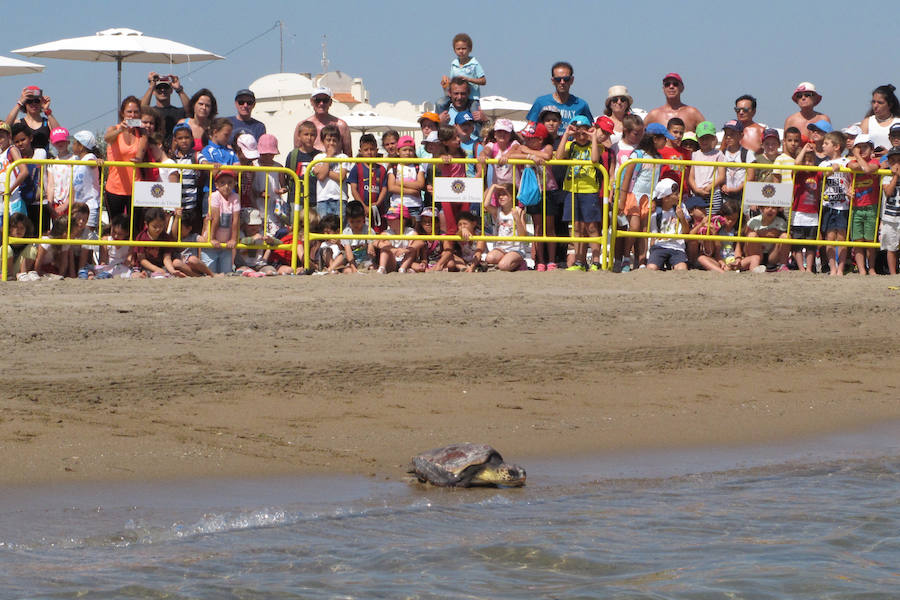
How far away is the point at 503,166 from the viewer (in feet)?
41.2

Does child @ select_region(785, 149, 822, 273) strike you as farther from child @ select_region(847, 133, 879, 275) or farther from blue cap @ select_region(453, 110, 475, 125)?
blue cap @ select_region(453, 110, 475, 125)

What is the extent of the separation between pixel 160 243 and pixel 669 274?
4553 mm

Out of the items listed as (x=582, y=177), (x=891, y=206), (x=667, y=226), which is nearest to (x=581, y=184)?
(x=582, y=177)

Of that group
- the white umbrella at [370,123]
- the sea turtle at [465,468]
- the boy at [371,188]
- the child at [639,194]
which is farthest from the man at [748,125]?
the white umbrella at [370,123]

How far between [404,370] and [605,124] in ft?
16.9

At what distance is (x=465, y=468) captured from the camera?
20.9 ft

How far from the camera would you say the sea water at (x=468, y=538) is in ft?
17.2

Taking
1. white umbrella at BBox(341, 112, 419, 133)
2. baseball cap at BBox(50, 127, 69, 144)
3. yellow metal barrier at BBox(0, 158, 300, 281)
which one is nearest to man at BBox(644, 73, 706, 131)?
yellow metal barrier at BBox(0, 158, 300, 281)

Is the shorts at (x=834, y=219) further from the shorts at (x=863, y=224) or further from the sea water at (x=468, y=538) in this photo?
the sea water at (x=468, y=538)

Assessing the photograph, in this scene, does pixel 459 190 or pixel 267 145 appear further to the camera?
pixel 267 145

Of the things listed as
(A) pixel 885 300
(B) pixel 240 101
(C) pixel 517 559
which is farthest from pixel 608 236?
(C) pixel 517 559

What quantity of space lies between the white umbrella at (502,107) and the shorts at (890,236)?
11573 mm

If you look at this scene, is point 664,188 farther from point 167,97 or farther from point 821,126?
point 167,97

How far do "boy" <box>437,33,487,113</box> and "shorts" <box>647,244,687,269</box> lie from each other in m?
2.46
